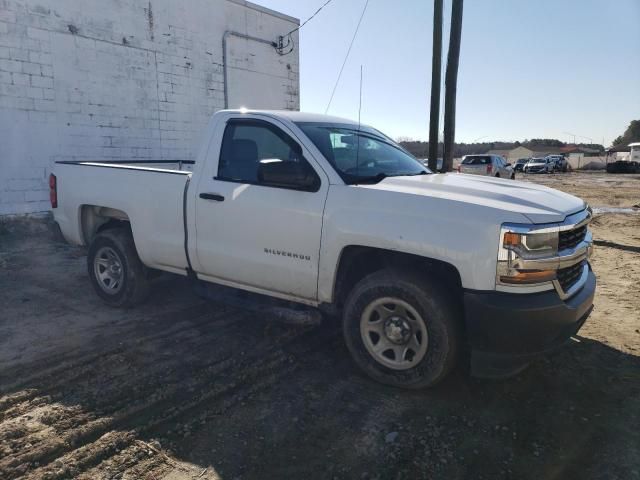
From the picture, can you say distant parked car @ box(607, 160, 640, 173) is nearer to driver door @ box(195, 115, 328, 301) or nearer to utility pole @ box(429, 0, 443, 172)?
utility pole @ box(429, 0, 443, 172)

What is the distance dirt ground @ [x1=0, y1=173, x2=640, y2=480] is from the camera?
8.98 feet

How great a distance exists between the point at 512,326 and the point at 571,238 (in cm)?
83

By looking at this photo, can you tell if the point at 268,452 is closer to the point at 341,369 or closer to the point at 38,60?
the point at 341,369

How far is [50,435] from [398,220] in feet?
8.44

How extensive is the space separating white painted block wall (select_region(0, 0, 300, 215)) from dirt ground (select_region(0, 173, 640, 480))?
196 inches

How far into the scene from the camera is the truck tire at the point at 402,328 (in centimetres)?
335

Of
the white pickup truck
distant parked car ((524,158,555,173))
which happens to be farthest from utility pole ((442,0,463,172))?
distant parked car ((524,158,555,173))

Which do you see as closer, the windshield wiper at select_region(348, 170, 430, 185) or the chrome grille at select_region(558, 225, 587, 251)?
the chrome grille at select_region(558, 225, 587, 251)

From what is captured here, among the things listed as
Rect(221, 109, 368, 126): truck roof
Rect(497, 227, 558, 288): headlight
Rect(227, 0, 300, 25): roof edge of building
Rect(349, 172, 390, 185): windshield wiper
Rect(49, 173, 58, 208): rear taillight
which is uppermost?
Rect(227, 0, 300, 25): roof edge of building

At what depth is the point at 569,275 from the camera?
344 centimetres

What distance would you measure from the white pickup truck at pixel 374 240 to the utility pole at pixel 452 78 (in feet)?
17.5

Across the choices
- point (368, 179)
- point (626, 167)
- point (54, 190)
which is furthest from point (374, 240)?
point (626, 167)

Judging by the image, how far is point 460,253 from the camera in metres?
3.16

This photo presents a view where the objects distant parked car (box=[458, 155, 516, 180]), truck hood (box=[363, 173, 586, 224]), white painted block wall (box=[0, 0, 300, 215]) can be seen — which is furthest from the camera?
distant parked car (box=[458, 155, 516, 180])
